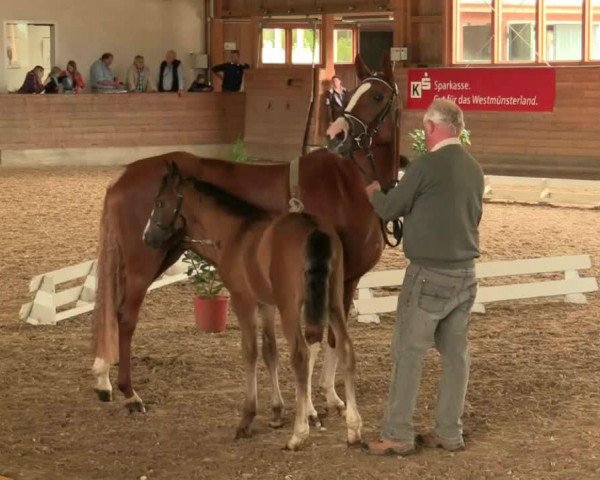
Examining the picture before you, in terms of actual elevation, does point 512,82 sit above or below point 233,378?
above

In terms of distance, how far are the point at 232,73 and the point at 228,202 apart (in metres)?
21.0

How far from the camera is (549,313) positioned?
31.7 feet

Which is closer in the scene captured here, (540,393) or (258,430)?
(258,430)

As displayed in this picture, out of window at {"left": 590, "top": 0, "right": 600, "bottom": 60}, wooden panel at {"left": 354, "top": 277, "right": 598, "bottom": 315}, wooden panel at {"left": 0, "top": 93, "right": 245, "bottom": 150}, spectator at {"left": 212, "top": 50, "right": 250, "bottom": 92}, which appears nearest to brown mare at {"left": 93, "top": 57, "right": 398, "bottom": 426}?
wooden panel at {"left": 354, "top": 277, "right": 598, "bottom": 315}

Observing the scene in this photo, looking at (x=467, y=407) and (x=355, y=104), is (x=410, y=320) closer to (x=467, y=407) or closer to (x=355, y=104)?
(x=467, y=407)

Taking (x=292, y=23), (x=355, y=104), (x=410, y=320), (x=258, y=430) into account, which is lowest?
(x=258, y=430)

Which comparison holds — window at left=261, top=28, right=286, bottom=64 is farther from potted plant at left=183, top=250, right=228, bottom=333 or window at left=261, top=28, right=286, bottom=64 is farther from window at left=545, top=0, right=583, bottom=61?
potted plant at left=183, top=250, right=228, bottom=333

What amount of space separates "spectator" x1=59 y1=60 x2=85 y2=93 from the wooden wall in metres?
6.95

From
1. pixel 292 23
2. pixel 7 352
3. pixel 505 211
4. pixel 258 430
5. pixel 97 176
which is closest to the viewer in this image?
pixel 258 430

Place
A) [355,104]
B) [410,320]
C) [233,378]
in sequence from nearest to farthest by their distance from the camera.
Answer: [410,320]
[355,104]
[233,378]

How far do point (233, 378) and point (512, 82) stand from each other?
591 inches

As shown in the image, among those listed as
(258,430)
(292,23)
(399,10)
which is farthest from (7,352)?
(292,23)

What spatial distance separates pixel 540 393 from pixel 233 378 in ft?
6.03

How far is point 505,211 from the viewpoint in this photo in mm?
16516
